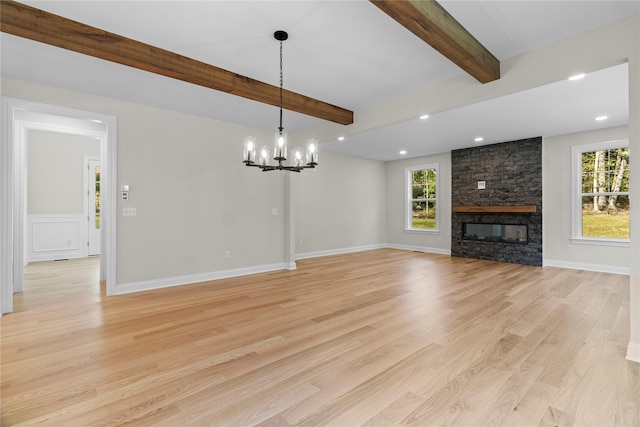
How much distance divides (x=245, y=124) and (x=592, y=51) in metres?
4.50

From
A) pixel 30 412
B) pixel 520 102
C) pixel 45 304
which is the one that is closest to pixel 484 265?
pixel 520 102

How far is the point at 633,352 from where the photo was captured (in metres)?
2.16

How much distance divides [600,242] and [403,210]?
4185mm

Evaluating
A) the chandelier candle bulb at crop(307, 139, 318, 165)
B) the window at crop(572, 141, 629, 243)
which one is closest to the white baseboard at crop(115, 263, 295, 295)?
the chandelier candle bulb at crop(307, 139, 318, 165)

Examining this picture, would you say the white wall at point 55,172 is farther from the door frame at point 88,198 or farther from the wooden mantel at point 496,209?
the wooden mantel at point 496,209

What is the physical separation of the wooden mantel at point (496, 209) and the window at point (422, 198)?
78 cm

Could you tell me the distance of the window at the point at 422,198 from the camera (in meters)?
7.78

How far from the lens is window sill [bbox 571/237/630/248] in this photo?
16.4 ft

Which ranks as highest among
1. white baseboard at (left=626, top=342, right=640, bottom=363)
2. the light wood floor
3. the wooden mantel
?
the wooden mantel

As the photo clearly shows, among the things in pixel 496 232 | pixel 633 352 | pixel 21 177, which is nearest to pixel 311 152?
pixel 633 352

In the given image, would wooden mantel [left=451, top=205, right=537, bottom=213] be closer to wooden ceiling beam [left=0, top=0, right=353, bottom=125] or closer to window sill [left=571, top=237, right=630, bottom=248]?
window sill [left=571, top=237, right=630, bottom=248]

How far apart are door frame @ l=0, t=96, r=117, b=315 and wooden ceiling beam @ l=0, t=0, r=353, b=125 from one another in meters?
1.45

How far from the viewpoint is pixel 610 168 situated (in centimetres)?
527

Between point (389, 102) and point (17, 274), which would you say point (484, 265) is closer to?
point (389, 102)
